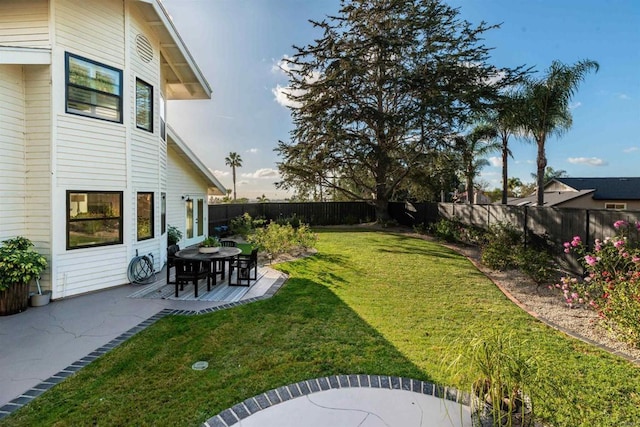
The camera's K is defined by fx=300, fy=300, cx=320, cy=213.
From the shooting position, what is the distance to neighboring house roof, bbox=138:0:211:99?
7.55 m

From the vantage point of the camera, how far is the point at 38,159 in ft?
19.6

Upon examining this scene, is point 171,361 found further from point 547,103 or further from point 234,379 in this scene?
point 547,103

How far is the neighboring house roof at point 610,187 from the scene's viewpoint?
2461 centimetres

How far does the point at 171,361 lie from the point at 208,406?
3.73 feet

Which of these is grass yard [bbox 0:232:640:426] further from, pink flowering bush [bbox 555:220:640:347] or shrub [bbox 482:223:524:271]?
shrub [bbox 482:223:524:271]

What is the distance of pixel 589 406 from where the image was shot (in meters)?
2.75

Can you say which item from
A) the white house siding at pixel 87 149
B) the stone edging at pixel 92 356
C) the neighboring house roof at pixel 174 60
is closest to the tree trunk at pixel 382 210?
the neighboring house roof at pixel 174 60

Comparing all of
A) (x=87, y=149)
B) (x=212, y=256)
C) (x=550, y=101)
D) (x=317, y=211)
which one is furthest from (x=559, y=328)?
(x=317, y=211)

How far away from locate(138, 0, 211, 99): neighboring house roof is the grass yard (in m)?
7.39

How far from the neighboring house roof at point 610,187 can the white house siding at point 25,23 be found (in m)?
34.6

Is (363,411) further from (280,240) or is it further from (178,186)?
(178,186)

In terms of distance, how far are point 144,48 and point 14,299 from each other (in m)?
6.28

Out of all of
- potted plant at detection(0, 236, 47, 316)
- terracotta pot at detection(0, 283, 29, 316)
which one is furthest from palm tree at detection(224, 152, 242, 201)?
terracotta pot at detection(0, 283, 29, 316)

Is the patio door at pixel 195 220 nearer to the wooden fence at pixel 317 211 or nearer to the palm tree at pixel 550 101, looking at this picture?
the wooden fence at pixel 317 211
